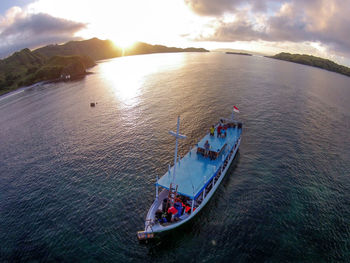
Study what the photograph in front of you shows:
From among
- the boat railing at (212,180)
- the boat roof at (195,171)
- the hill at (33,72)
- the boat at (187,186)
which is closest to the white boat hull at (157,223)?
the boat at (187,186)

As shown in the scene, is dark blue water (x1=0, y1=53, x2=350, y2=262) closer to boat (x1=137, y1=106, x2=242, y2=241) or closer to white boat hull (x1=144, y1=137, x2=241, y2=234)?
white boat hull (x1=144, y1=137, x2=241, y2=234)

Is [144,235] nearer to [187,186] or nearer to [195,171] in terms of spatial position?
[187,186]

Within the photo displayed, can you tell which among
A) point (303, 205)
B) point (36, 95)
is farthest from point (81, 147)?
point (36, 95)

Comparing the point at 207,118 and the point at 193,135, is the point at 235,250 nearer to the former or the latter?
the point at 193,135

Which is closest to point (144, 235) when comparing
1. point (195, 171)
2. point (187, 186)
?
point (187, 186)

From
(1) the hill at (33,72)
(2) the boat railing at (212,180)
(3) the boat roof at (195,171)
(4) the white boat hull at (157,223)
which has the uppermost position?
(3) the boat roof at (195,171)

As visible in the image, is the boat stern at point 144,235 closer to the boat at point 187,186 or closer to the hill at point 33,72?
the boat at point 187,186

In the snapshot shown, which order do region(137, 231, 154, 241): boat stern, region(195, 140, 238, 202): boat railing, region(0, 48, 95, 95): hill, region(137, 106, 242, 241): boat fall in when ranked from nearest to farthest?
region(137, 231, 154, 241): boat stern, region(137, 106, 242, 241): boat, region(195, 140, 238, 202): boat railing, region(0, 48, 95, 95): hill

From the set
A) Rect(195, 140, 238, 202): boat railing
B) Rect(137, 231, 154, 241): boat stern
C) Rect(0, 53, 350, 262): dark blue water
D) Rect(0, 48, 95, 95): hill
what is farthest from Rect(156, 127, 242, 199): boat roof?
Rect(0, 48, 95, 95): hill
